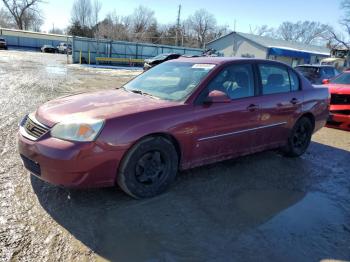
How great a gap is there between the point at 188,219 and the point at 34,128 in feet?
6.20

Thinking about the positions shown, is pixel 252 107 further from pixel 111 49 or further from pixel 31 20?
pixel 31 20

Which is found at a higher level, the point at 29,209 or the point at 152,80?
the point at 152,80

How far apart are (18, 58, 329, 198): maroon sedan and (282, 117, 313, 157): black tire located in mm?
34

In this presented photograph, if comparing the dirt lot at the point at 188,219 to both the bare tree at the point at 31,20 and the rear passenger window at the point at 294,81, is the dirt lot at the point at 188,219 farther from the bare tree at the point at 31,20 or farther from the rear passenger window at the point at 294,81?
the bare tree at the point at 31,20

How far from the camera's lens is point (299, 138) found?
597 cm

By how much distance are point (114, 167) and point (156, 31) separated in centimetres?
7242

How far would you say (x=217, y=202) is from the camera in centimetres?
395

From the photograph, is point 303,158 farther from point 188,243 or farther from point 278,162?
point 188,243

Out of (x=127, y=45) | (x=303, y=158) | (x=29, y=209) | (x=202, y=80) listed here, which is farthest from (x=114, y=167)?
(x=127, y=45)

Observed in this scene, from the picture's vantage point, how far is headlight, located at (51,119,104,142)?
3.37 meters

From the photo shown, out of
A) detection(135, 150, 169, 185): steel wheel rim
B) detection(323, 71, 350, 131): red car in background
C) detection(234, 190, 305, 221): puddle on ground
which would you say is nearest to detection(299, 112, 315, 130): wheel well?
detection(234, 190, 305, 221): puddle on ground

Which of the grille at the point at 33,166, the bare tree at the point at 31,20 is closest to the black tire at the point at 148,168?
the grille at the point at 33,166

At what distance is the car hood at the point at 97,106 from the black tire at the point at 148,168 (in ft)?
1.34

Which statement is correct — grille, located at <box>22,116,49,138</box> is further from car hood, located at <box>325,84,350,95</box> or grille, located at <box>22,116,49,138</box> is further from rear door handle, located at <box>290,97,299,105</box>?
car hood, located at <box>325,84,350,95</box>
